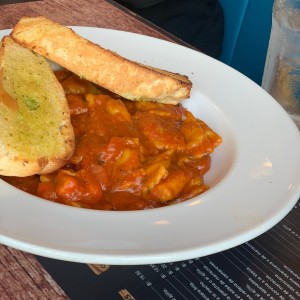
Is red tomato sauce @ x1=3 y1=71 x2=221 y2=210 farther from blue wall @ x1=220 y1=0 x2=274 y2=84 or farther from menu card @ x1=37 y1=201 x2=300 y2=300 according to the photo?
blue wall @ x1=220 y1=0 x2=274 y2=84

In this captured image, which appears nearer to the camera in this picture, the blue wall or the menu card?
the menu card

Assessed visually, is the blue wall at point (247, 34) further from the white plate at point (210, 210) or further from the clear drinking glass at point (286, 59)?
the white plate at point (210, 210)

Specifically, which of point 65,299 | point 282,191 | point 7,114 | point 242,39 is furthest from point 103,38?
point 242,39

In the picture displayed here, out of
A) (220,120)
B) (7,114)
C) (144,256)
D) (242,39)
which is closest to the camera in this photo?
(144,256)

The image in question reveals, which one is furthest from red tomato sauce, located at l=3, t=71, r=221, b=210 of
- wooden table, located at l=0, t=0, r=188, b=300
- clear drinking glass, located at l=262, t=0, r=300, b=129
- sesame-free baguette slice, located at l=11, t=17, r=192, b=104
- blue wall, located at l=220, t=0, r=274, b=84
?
blue wall, located at l=220, t=0, r=274, b=84

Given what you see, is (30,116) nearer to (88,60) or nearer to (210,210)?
(88,60)

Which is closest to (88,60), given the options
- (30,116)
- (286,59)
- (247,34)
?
(30,116)

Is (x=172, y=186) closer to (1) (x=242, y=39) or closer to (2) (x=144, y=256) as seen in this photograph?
(2) (x=144, y=256)
